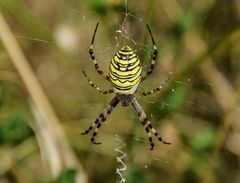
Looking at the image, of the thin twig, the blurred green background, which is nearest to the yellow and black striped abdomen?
the blurred green background

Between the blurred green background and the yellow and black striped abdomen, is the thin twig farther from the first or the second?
the yellow and black striped abdomen

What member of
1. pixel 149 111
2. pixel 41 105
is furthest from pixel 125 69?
pixel 41 105

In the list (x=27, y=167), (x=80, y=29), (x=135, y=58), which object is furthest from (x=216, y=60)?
(x=135, y=58)

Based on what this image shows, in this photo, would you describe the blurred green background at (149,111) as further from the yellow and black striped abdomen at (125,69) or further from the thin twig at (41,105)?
the yellow and black striped abdomen at (125,69)

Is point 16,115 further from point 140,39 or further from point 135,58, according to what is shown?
point 135,58

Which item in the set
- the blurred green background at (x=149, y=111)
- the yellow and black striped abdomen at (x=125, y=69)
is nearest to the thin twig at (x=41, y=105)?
the blurred green background at (x=149, y=111)

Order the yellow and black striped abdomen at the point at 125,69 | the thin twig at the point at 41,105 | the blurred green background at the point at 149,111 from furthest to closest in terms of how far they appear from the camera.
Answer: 1. the thin twig at the point at 41,105
2. the blurred green background at the point at 149,111
3. the yellow and black striped abdomen at the point at 125,69
